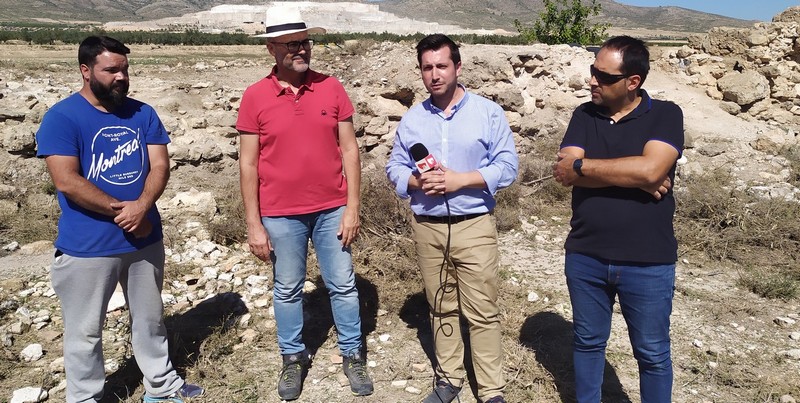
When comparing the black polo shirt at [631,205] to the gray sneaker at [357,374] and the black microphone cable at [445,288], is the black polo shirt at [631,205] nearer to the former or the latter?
the black microphone cable at [445,288]

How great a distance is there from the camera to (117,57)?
304 cm

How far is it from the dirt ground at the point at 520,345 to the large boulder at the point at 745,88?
7.86 m

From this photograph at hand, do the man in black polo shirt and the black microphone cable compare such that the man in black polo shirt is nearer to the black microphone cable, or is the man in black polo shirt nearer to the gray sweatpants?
the black microphone cable

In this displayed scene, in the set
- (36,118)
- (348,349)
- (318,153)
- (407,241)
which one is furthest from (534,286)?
(36,118)

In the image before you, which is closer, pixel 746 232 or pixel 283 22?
pixel 283 22

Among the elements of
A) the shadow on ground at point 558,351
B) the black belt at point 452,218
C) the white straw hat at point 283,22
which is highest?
the white straw hat at point 283,22

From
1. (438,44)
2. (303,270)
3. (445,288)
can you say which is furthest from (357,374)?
(438,44)

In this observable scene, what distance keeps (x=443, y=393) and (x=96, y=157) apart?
2.44 metres

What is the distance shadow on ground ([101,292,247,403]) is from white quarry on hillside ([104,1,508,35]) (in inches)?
1352

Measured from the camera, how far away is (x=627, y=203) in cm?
271

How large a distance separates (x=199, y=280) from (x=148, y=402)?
1945 mm

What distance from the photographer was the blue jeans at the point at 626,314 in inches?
106

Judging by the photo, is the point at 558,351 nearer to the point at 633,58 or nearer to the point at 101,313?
the point at 633,58

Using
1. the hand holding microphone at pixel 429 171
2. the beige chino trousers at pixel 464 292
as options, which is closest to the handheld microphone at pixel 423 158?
the hand holding microphone at pixel 429 171
